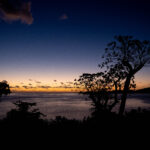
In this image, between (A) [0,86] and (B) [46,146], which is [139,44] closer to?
(B) [46,146]

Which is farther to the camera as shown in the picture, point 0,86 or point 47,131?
point 0,86

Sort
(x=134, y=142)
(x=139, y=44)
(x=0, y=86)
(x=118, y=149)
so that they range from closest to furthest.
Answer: (x=118, y=149)
(x=134, y=142)
(x=139, y=44)
(x=0, y=86)

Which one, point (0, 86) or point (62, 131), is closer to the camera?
point (62, 131)

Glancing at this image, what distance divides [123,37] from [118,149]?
10476 millimetres

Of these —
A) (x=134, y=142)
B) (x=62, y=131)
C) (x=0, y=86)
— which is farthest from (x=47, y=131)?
(x=0, y=86)

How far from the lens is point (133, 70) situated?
481 inches

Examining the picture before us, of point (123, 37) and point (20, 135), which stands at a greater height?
point (123, 37)

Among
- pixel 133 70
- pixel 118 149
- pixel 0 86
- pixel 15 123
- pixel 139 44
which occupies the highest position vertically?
pixel 139 44

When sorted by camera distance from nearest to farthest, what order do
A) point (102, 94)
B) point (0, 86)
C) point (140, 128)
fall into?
1. point (140, 128)
2. point (0, 86)
3. point (102, 94)

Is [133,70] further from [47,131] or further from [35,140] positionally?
[35,140]

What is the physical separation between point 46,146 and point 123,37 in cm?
1197

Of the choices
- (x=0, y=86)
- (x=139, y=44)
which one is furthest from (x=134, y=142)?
(x=0, y=86)

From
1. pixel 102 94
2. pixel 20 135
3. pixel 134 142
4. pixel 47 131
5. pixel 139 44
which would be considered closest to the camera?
pixel 134 142

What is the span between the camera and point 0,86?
14.1 meters
